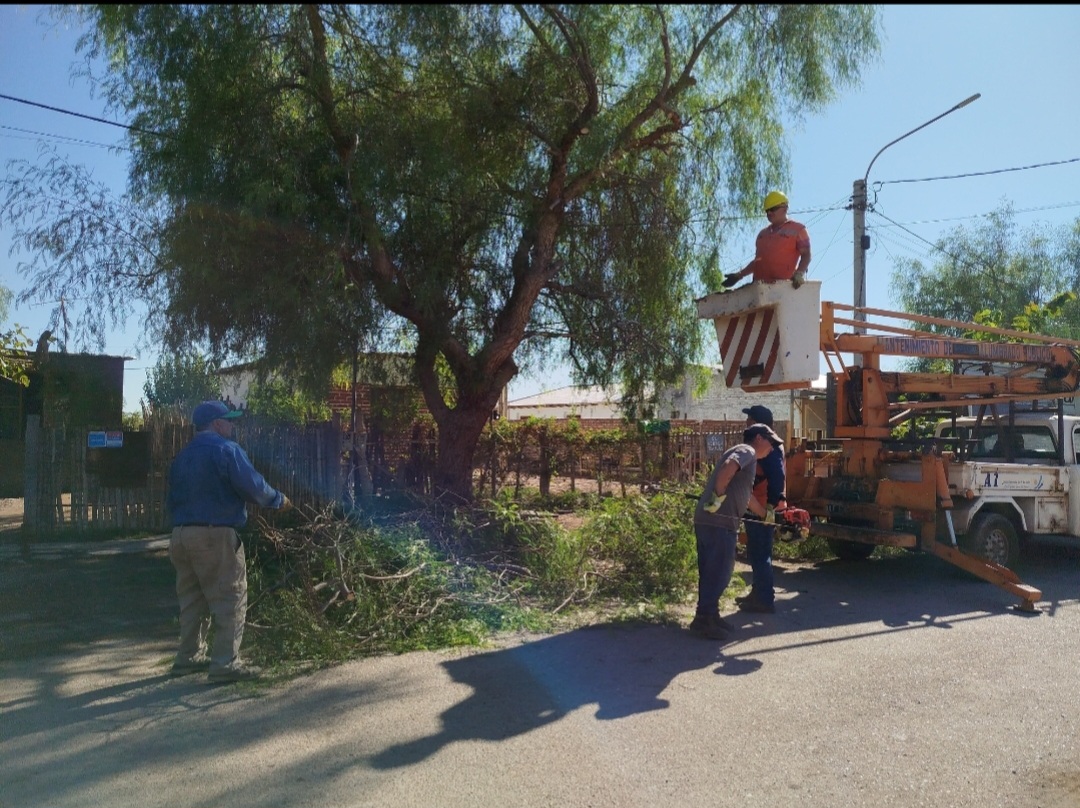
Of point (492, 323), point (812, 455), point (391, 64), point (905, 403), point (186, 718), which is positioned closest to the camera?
point (186, 718)

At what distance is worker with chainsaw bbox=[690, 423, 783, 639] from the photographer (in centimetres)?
749

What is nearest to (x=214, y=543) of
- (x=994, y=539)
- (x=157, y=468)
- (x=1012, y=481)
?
(x=157, y=468)

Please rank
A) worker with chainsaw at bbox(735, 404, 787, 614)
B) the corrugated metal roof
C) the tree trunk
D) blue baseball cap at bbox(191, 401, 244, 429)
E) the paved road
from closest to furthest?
the paved road < blue baseball cap at bbox(191, 401, 244, 429) < worker with chainsaw at bbox(735, 404, 787, 614) < the tree trunk < the corrugated metal roof

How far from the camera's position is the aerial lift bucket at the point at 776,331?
8.40 m

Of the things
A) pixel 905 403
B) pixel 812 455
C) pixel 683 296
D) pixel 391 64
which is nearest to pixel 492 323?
pixel 683 296

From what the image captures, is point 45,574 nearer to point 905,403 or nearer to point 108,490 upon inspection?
point 108,490

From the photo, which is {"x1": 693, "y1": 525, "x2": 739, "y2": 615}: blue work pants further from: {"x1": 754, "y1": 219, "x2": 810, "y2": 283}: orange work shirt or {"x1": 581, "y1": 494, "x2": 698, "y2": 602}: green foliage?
{"x1": 754, "y1": 219, "x2": 810, "y2": 283}: orange work shirt

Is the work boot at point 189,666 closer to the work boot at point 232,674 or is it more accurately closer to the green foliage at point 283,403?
the work boot at point 232,674

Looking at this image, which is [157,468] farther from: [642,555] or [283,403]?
[642,555]

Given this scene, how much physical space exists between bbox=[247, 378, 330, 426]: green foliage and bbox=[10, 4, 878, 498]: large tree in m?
0.68

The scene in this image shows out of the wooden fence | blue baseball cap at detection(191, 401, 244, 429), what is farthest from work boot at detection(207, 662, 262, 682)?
the wooden fence

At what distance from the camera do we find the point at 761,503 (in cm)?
874

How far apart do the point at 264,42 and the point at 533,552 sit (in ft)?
18.6

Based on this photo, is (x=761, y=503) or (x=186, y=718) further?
(x=761, y=503)
